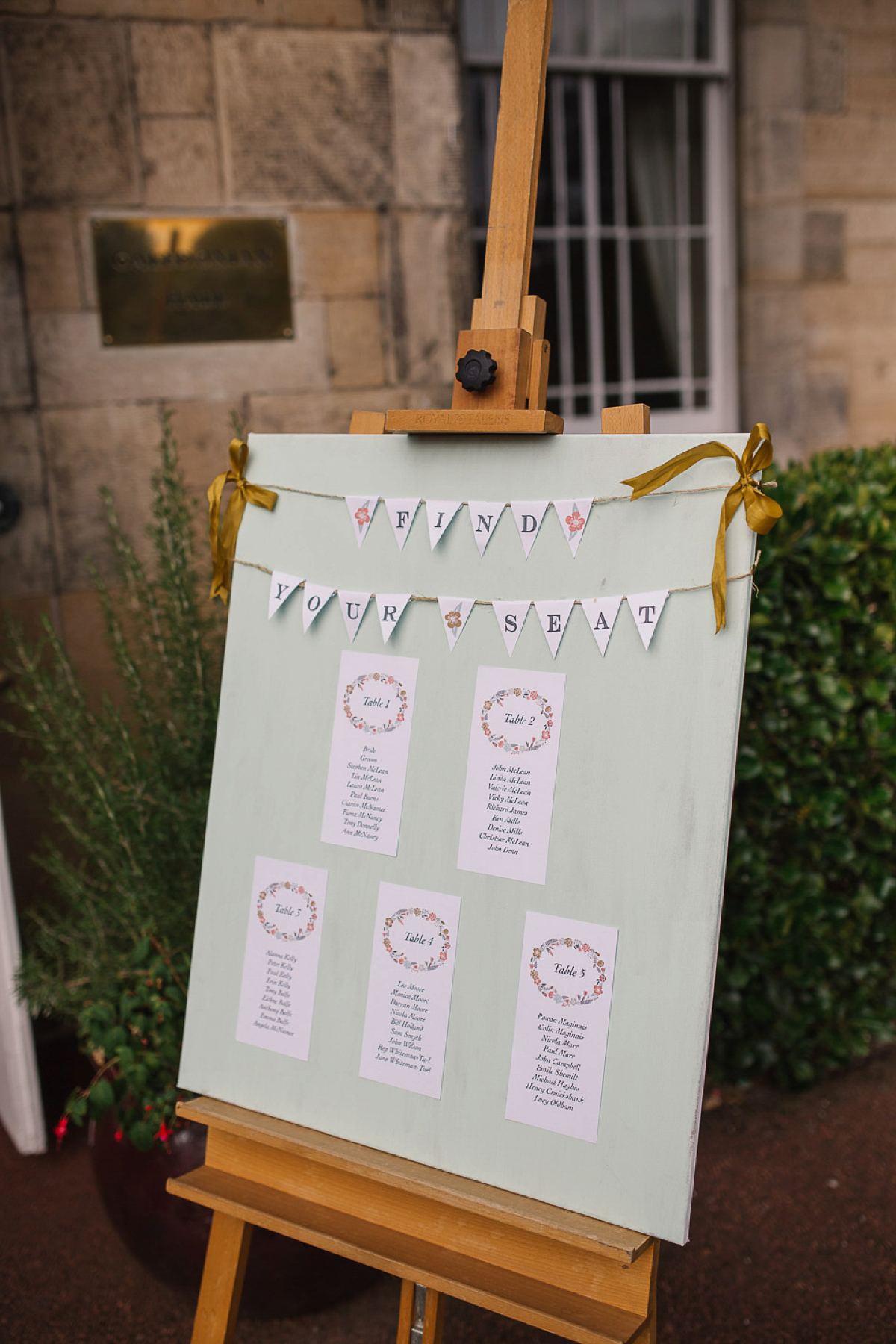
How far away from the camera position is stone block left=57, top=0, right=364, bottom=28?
2.84 metres

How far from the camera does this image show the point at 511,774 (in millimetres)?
1392

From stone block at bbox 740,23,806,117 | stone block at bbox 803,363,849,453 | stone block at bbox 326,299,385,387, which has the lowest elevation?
stone block at bbox 326,299,385,387

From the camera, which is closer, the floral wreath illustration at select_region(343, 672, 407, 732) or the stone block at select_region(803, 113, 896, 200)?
the floral wreath illustration at select_region(343, 672, 407, 732)

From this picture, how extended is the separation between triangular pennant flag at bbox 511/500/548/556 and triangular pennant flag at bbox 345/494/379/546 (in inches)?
9.1

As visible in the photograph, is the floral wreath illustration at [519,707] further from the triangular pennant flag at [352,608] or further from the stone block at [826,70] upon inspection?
the stone block at [826,70]

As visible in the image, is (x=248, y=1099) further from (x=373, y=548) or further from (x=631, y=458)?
(x=631, y=458)

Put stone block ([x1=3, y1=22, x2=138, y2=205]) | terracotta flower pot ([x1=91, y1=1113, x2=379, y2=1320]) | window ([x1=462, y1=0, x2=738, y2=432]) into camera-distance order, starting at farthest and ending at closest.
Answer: window ([x1=462, y1=0, x2=738, y2=432]) → stone block ([x1=3, y1=22, x2=138, y2=205]) → terracotta flower pot ([x1=91, y1=1113, x2=379, y2=1320])

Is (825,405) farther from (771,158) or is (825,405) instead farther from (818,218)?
(771,158)

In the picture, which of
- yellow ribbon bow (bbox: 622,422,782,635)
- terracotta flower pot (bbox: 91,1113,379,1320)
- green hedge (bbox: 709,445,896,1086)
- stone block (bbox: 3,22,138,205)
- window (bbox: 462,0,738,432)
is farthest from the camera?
window (bbox: 462,0,738,432)

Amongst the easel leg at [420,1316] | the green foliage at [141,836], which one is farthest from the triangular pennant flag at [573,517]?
the green foliage at [141,836]

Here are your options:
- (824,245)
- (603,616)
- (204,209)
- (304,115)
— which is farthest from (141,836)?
(824,245)

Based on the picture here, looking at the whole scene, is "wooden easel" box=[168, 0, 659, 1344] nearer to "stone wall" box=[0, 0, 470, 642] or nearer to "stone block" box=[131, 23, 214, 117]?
"stone wall" box=[0, 0, 470, 642]

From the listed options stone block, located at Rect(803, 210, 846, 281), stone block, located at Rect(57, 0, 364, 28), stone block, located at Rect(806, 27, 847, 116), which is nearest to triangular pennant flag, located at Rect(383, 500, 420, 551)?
stone block, located at Rect(57, 0, 364, 28)

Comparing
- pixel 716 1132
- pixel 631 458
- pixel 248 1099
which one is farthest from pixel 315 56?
pixel 716 1132
